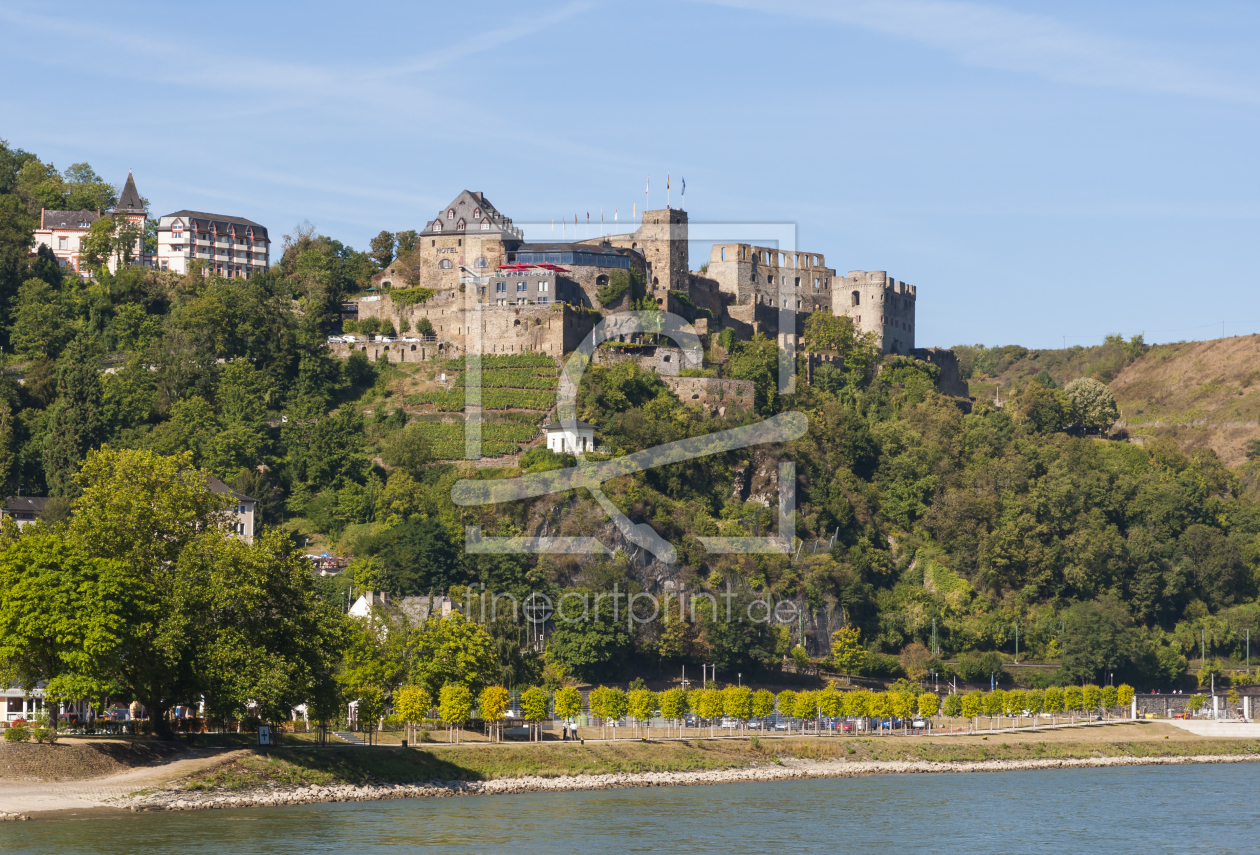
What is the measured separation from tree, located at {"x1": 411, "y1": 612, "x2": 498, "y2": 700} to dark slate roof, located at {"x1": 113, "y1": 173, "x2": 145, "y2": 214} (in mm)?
86584

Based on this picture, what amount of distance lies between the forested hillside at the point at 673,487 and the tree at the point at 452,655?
1470 centimetres

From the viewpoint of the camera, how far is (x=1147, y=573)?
389 feet

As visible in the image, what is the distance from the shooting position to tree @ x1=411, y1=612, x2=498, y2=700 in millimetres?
71188

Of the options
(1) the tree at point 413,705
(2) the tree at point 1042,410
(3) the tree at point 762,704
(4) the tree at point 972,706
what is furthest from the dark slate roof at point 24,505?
(2) the tree at point 1042,410

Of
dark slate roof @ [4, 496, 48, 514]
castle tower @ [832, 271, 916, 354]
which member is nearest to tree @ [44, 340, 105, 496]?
dark slate roof @ [4, 496, 48, 514]

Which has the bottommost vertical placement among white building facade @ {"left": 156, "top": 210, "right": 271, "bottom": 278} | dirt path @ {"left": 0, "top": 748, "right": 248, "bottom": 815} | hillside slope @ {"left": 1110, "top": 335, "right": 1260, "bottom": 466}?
dirt path @ {"left": 0, "top": 748, "right": 248, "bottom": 815}

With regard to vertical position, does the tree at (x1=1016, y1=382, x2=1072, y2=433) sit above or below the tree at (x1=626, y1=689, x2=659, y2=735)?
above

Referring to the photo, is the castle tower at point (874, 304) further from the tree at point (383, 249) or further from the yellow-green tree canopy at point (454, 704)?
the yellow-green tree canopy at point (454, 704)

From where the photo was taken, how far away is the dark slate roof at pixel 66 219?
461ft

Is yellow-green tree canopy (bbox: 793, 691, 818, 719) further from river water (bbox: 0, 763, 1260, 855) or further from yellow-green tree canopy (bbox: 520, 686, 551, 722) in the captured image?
yellow-green tree canopy (bbox: 520, 686, 551, 722)

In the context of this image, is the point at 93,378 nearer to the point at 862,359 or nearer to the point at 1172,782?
the point at 862,359

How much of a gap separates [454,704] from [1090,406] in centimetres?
9261

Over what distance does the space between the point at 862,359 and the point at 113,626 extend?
300 ft

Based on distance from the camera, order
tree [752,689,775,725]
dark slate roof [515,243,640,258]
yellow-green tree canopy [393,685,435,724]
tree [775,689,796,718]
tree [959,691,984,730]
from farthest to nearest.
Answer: dark slate roof [515,243,640,258] < tree [959,691,984,730] < tree [775,689,796,718] < tree [752,689,775,725] < yellow-green tree canopy [393,685,435,724]
